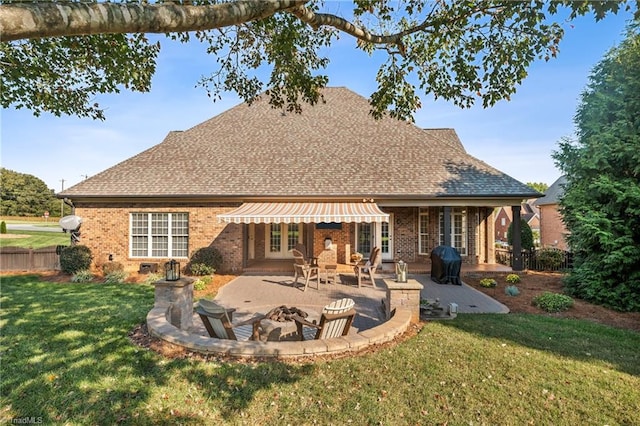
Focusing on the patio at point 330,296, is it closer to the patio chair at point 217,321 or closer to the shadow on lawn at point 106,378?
the patio chair at point 217,321

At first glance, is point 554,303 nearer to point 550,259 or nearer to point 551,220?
point 550,259

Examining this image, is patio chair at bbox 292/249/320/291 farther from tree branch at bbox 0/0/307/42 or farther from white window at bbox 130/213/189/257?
tree branch at bbox 0/0/307/42

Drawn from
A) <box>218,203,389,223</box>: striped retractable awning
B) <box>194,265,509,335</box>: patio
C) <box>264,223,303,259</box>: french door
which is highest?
<box>218,203,389,223</box>: striped retractable awning

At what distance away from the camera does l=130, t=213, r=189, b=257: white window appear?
58.2 ft

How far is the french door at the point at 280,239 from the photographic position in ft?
69.2

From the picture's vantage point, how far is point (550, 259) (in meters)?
17.8

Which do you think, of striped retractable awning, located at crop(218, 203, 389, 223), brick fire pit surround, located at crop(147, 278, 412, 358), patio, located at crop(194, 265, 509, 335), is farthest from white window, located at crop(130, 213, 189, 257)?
brick fire pit surround, located at crop(147, 278, 412, 358)

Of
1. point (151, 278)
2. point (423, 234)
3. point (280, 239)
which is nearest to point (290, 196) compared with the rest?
point (280, 239)

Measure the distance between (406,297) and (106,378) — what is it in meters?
6.92

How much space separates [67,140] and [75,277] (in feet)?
32.1

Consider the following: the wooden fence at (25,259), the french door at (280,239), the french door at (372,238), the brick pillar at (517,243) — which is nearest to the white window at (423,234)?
the french door at (372,238)

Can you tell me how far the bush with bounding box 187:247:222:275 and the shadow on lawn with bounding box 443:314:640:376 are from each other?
39.7 feet

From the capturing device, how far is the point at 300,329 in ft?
23.6

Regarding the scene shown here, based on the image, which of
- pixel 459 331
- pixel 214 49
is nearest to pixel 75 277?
pixel 214 49
